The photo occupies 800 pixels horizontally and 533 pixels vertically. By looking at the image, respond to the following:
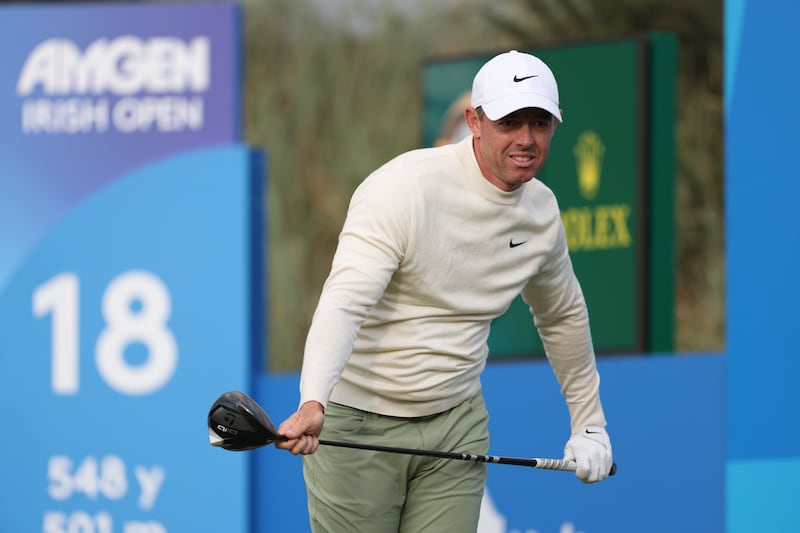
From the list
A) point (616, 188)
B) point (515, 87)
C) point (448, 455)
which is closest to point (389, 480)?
point (448, 455)

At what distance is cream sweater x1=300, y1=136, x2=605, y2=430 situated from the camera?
4004 millimetres

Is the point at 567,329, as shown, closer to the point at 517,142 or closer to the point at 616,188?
Answer: the point at 517,142

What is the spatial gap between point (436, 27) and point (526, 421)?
806 cm

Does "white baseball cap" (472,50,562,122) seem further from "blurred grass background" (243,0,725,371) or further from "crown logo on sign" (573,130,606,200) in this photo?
"blurred grass background" (243,0,725,371)

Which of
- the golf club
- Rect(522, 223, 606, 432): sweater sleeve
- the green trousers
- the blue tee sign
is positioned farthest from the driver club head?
the blue tee sign

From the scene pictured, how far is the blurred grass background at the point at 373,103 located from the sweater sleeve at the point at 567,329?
6892 mm

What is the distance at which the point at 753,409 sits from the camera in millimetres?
5402

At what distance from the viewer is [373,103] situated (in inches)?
531

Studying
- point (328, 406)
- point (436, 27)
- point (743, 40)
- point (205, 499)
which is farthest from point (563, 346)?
point (436, 27)

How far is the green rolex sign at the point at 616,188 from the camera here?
281 inches

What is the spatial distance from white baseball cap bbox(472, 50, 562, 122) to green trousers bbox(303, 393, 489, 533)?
0.83m

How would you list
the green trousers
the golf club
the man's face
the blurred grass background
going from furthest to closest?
1. the blurred grass background
2. the green trousers
3. the man's face
4. the golf club

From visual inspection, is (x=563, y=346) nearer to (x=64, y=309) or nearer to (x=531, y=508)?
(x=531, y=508)

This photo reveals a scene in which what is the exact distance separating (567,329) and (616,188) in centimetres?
279
